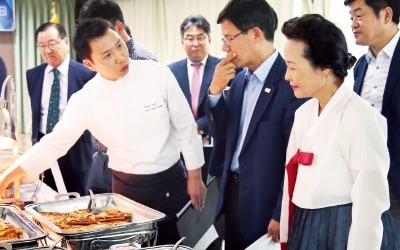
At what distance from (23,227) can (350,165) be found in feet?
3.11

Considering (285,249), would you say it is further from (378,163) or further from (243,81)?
(243,81)

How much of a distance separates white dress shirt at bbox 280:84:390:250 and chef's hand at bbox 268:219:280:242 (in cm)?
24

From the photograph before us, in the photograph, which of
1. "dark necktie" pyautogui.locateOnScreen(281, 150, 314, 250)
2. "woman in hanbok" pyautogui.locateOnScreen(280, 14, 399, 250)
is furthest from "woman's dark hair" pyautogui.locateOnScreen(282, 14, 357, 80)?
"dark necktie" pyautogui.locateOnScreen(281, 150, 314, 250)

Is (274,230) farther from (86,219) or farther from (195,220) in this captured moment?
(86,219)

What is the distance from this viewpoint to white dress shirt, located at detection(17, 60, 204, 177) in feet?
6.46

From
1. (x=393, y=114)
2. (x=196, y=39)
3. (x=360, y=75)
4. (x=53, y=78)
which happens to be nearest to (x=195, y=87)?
(x=196, y=39)

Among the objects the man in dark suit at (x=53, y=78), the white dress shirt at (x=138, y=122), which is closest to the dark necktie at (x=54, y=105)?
the man in dark suit at (x=53, y=78)

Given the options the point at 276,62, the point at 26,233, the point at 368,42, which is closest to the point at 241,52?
the point at 276,62

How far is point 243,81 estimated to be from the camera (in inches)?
78.4

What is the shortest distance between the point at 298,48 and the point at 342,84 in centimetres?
16

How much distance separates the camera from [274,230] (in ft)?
5.92

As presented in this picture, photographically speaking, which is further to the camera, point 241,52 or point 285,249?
point 241,52

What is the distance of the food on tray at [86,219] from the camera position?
164cm

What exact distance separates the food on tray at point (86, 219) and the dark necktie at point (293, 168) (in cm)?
49
